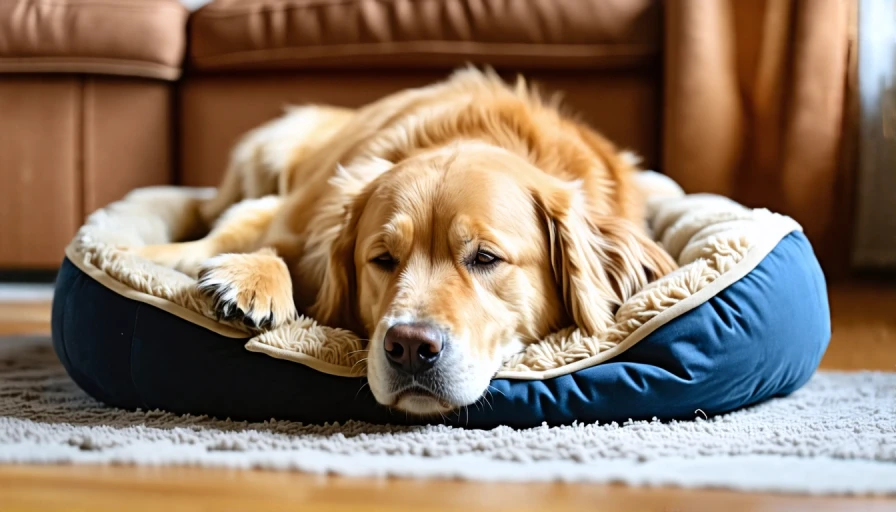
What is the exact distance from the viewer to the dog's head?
4.84ft

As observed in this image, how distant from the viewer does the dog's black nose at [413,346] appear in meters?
1.44

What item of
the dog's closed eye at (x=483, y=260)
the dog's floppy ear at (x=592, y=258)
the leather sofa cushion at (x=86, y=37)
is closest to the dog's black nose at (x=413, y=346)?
the dog's closed eye at (x=483, y=260)

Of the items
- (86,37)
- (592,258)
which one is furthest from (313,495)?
(86,37)

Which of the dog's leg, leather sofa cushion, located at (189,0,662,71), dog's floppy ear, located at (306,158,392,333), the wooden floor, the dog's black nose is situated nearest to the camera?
the wooden floor

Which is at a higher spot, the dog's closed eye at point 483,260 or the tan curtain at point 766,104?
the tan curtain at point 766,104

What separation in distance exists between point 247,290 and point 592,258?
0.71 meters

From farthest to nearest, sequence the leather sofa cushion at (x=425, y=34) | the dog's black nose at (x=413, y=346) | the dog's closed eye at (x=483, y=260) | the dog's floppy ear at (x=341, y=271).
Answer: the leather sofa cushion at (x=425, y=34) → the dog's floppy ear at (x=341, y=271) → the dog's closed eye at (x=483, y=260) → the dog's black nose at (x=413, y=346)

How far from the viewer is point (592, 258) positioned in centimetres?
181

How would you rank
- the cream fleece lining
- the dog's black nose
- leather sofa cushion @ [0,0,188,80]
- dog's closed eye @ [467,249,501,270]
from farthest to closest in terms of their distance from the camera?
leather sofa cushion @ [0,0,188,80] → dog's closed eye @ [467,249,501,270] → the cream fleece lining → the dog's black nose

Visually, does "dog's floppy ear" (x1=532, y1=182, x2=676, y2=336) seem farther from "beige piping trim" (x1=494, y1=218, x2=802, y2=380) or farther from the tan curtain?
the tan curtain

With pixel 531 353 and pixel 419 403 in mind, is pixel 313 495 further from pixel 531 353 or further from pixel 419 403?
pixel 531 353

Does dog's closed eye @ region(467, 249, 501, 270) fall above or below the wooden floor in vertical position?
above

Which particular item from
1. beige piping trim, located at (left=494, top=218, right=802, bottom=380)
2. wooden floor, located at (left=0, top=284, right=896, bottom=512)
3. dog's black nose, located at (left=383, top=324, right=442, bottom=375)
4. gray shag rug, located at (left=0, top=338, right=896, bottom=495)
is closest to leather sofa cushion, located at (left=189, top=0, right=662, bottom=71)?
beige piping trim, located at (left=494, top=218, right=802, bottom=380)

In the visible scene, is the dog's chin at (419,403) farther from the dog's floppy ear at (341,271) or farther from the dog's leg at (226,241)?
the dog's leg at (226,241)
